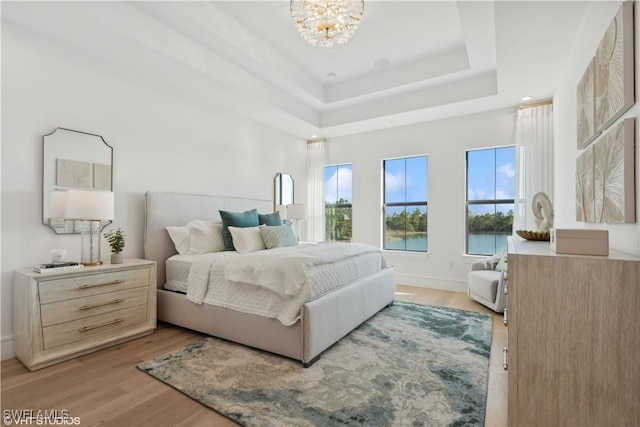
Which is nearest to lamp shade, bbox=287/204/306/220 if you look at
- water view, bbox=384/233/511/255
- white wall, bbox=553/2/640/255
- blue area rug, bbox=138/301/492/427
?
water view, bbox=384/233/511/255

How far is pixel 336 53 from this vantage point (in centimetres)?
388

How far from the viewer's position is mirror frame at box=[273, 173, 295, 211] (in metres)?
5.35

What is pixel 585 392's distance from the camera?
1300 millimetres

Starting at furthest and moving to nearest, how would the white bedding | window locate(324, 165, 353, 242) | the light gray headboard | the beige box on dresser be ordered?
1. window locate(324, 165, 353, 242)
2. the light gray headboard
3. the white bedding
4. the beige box on dresser

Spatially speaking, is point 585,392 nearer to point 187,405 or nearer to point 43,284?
point 187,405

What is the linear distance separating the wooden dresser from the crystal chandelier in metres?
2.34

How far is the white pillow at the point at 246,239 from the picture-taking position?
3379 mm

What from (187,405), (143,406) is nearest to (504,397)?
(187,405)

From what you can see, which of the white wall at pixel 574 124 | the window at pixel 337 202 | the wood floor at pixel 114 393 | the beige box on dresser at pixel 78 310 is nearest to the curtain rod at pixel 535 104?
the white wall at pixel 574 124

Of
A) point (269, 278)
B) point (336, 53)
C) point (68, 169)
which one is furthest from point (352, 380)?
point (336, 53)

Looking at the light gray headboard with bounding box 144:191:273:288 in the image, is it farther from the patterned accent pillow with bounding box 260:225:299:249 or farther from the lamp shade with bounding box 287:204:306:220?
the lamp shade with bounding box 287:204:306:220

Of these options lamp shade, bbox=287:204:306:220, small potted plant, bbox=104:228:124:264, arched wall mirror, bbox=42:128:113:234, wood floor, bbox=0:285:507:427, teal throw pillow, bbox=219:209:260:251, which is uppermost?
arched wall mirror, bbox=42:128:113:234

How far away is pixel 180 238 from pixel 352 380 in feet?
7.78

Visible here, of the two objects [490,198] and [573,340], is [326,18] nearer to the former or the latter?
[573,340]
